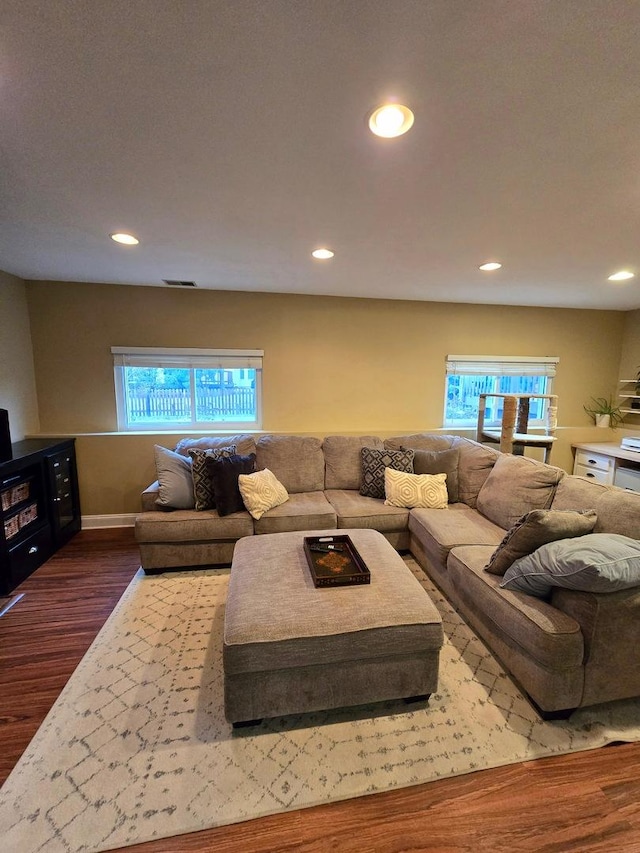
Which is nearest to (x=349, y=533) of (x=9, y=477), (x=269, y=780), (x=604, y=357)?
(x=269, y=780)

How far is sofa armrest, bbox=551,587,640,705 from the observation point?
4.67ft

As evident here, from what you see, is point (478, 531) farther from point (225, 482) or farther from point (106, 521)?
point (106, 521)

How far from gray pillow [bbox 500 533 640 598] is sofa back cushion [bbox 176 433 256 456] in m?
2.23

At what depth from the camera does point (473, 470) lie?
2.98 metres

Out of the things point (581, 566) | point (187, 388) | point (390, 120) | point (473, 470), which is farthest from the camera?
point (187, 388)

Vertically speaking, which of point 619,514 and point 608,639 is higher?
point 619,514

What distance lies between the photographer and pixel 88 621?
6.98 ft

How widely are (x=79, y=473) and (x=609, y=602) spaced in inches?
159

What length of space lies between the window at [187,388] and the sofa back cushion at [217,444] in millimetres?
480

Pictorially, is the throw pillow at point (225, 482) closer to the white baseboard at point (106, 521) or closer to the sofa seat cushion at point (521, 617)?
the white baseboard at point (106, 521)

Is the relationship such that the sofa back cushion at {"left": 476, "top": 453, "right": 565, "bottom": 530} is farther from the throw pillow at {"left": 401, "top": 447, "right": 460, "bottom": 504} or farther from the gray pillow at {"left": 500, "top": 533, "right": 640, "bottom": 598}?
the gray pillow at {"left": 500, "top": 533, "right": 640, "bottom": 598}

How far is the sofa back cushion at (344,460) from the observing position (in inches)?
127

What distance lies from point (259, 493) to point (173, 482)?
679mm

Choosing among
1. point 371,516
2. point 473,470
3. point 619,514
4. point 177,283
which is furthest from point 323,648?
point 177,283
